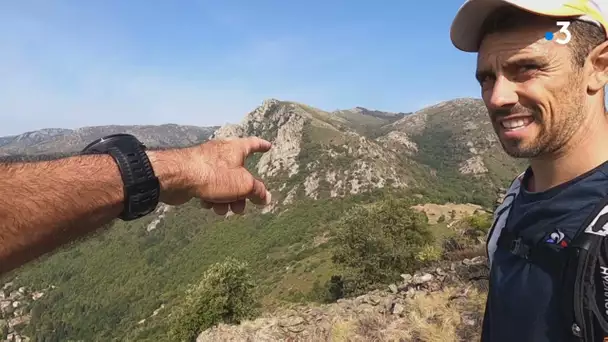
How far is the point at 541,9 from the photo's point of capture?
173 centimetres

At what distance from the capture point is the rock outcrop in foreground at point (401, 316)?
11.4 m

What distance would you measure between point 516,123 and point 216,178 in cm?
159

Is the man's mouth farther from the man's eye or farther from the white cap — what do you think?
the white cap

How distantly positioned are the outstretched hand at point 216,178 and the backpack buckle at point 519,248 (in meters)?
1.39

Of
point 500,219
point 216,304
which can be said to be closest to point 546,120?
point 500,219

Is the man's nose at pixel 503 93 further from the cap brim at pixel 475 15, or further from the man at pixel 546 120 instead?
the cap brim at pixel 475 15

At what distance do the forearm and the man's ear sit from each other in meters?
2.29

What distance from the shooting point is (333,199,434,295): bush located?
3067 centimetres

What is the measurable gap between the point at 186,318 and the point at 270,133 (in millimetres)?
141289

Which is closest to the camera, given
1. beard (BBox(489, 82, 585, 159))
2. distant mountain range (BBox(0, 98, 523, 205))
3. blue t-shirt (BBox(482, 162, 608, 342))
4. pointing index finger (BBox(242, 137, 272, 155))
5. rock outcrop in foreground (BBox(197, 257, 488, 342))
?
blue t-shirt (BBox(482, 162, 608, 342))

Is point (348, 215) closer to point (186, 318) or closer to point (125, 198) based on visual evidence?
point (186, 318)

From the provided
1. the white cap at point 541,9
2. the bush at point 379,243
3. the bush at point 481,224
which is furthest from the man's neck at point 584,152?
the bush at point 481,224

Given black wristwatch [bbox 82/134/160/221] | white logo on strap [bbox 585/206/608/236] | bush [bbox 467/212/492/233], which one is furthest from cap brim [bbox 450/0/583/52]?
bush [bbox 467/212/492/233]

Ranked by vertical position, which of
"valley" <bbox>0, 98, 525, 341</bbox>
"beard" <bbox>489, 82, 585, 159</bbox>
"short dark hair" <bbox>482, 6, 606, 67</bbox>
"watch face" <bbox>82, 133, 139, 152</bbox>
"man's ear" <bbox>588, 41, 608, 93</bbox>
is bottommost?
"valley" <bbox>0, 98, 525, 341</bbox>
